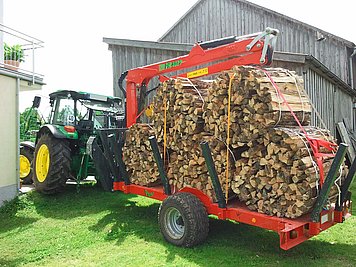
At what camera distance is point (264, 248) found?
495 cm

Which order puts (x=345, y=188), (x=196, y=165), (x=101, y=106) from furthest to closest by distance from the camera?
(x=101, y=106) → (x=196, y=165) → (x=345, y=188)

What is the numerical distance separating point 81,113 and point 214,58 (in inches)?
165

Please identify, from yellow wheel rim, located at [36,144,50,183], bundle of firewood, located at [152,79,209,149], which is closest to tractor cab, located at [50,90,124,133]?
yellow wheel rim, located at [36,144,50,183]

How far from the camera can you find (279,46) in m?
13.7

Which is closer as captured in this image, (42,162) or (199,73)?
(199,73)

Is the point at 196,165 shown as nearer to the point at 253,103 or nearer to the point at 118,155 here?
the point at 253,103

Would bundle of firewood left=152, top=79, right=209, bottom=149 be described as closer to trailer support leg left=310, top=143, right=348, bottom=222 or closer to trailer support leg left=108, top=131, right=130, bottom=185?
trailer support leg left=108, top=131, right=130, bottom=185

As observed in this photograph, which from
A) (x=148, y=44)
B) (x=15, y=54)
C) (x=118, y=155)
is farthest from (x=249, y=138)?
(x=148, y=44)

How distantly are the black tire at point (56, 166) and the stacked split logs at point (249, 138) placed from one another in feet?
9.57

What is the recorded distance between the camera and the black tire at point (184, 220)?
4.85 metres

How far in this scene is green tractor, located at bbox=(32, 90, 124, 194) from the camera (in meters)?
7.56

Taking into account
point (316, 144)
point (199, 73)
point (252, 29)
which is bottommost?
point (316, 144)

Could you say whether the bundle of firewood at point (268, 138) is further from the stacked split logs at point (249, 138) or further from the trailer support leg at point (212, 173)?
the trailer support leg at point (212, 173)

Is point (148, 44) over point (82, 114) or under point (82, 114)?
over
